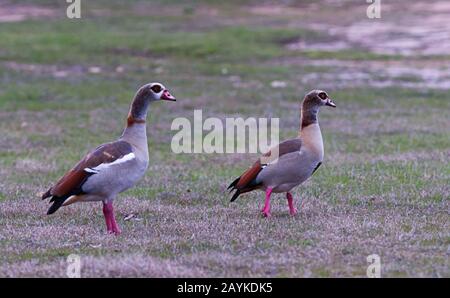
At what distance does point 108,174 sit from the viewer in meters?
9.44

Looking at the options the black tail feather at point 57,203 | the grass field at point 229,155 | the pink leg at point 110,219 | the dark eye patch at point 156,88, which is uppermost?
the dark eye patch at point 156,88

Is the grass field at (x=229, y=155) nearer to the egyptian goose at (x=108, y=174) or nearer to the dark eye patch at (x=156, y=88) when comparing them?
the egyptian goose at (x=108, y=174)

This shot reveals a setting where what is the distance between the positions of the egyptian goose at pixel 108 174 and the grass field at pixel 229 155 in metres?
0.37

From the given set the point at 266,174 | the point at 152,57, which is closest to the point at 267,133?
the point at 266,174

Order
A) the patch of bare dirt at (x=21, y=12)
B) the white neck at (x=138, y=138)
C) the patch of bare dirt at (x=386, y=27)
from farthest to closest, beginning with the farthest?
the patch of bare dirt at (x=21, y=12), the patch of bare dirt at (x=386, y=27), the white neck at (x=138, y=138)

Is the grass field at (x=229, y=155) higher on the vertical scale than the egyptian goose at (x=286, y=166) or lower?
lower

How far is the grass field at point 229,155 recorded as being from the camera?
8.55 m

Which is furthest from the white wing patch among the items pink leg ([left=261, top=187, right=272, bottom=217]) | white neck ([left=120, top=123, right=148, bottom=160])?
pink leg ([left=261, top=187, right=272, bottom=217])

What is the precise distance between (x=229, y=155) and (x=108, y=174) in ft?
21.7

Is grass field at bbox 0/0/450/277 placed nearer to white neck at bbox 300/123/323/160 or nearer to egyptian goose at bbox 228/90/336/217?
egyptian goose at bbox 228/90/336/217

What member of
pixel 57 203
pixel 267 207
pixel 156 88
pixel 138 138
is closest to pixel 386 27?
pixel 267 207

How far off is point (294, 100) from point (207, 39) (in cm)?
1257

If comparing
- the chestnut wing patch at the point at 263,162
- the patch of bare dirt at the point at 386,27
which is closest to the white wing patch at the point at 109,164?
the chestnut wing patch at the point at 263,162

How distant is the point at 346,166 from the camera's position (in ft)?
46.3
